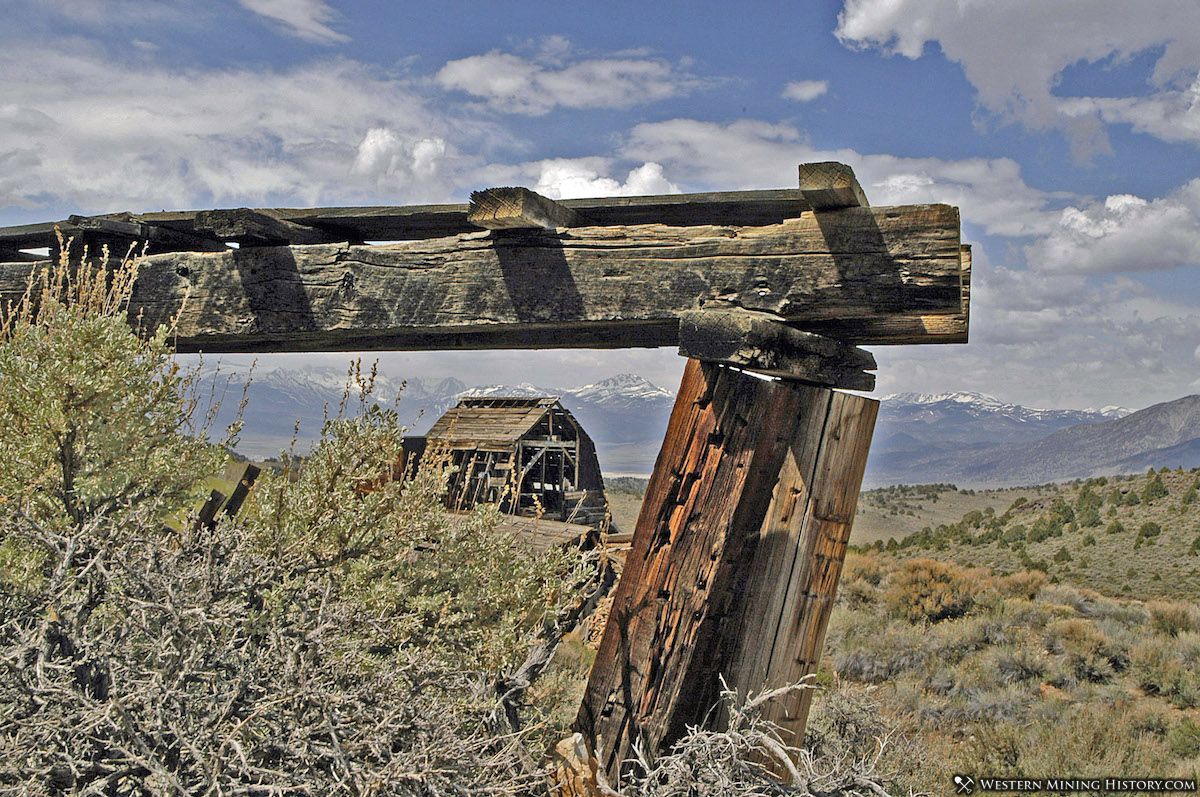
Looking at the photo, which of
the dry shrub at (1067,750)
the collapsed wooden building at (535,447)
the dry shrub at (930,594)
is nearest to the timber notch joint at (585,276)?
the dry shrub at (1067,750)

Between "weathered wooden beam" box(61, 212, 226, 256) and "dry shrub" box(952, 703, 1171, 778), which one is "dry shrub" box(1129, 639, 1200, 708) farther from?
"weathered wooden beam" box(61, 212, 226, 256)

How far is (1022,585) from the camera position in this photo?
16.1 m

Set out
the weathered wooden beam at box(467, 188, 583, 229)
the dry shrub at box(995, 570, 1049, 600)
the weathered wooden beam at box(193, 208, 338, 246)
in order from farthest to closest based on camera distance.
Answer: the dry shrub at box(995, 570, 1049, 600) → the weathered wooden beam at box(193, 208, 338, 246) → the weathered wooden beam at box(467, 188, 583, 229)

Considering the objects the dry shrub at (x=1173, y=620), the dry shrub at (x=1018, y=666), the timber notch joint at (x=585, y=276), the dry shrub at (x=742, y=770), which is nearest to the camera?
the dry shrub at (x=742, y=770)

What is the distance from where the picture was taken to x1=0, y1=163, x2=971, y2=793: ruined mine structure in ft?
10.6

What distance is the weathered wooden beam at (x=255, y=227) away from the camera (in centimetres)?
386

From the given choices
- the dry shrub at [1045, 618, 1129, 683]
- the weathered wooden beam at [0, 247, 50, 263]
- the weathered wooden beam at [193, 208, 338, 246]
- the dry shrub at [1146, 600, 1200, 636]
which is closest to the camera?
the weathered wooden beam at [193, 208, 338, 246]

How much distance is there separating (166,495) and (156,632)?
5.14 feet

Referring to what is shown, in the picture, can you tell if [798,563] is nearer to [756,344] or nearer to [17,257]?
[756,344]

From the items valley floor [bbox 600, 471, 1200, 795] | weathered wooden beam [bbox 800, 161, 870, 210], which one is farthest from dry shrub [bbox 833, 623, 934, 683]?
weathered wooden beam [bbox 800, 161, 870, 210]

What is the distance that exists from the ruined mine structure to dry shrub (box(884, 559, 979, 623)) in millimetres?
11728

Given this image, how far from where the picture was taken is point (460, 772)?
275 centimetres

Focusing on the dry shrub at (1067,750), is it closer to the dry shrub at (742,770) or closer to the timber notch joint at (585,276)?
the dry shrub at (742,770)

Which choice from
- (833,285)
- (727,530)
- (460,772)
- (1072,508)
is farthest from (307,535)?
(1072,508)
